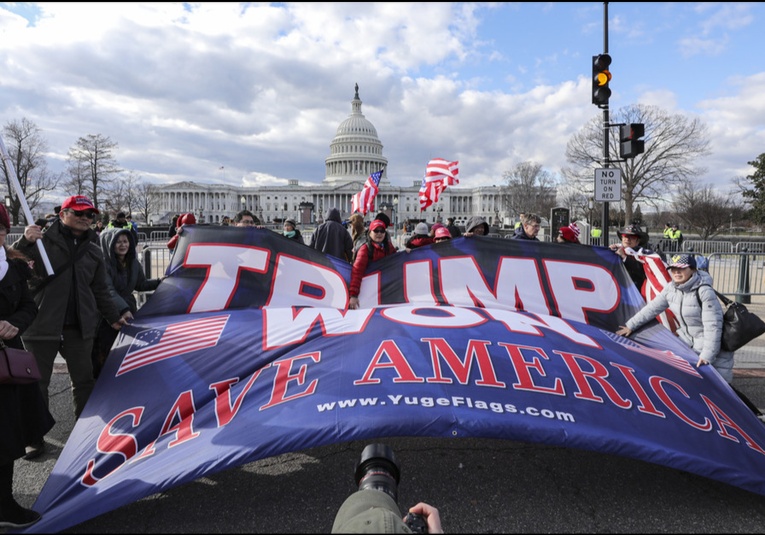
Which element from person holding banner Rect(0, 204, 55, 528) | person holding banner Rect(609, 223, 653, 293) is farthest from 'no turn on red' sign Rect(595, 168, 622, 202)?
person holding banner Rect(0, 204, 55, 528)

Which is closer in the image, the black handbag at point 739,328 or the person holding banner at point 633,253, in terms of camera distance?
the black handbag at point 739,328

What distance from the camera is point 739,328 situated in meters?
3.90

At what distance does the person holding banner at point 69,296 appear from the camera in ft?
12.4

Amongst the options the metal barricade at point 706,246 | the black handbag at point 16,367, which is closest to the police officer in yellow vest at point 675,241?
the metal barricade at point 706,246

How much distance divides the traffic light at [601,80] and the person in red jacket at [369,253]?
17.6 ft

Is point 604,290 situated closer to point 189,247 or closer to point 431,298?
point 431,298

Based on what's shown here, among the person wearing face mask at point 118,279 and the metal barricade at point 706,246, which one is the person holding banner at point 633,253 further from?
the metal barricade at point 706,246

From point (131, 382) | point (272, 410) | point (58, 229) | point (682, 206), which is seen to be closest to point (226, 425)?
point (272, 410)

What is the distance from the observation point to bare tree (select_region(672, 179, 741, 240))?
37178mm

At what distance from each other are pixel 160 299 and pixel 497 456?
341 centimetres

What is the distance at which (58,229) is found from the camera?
3861 millimetres

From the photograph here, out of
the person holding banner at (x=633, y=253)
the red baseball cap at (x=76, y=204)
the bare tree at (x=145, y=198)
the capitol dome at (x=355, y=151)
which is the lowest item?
the person holding banner at (x=633, y=253)

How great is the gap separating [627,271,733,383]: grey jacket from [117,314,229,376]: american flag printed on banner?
409 centimetres

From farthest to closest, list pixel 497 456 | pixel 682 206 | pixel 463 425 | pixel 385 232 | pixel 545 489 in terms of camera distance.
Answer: pixel 682 206
pixel 385 232
pixel 497 456
pixel 545 489
pixel 463 425
